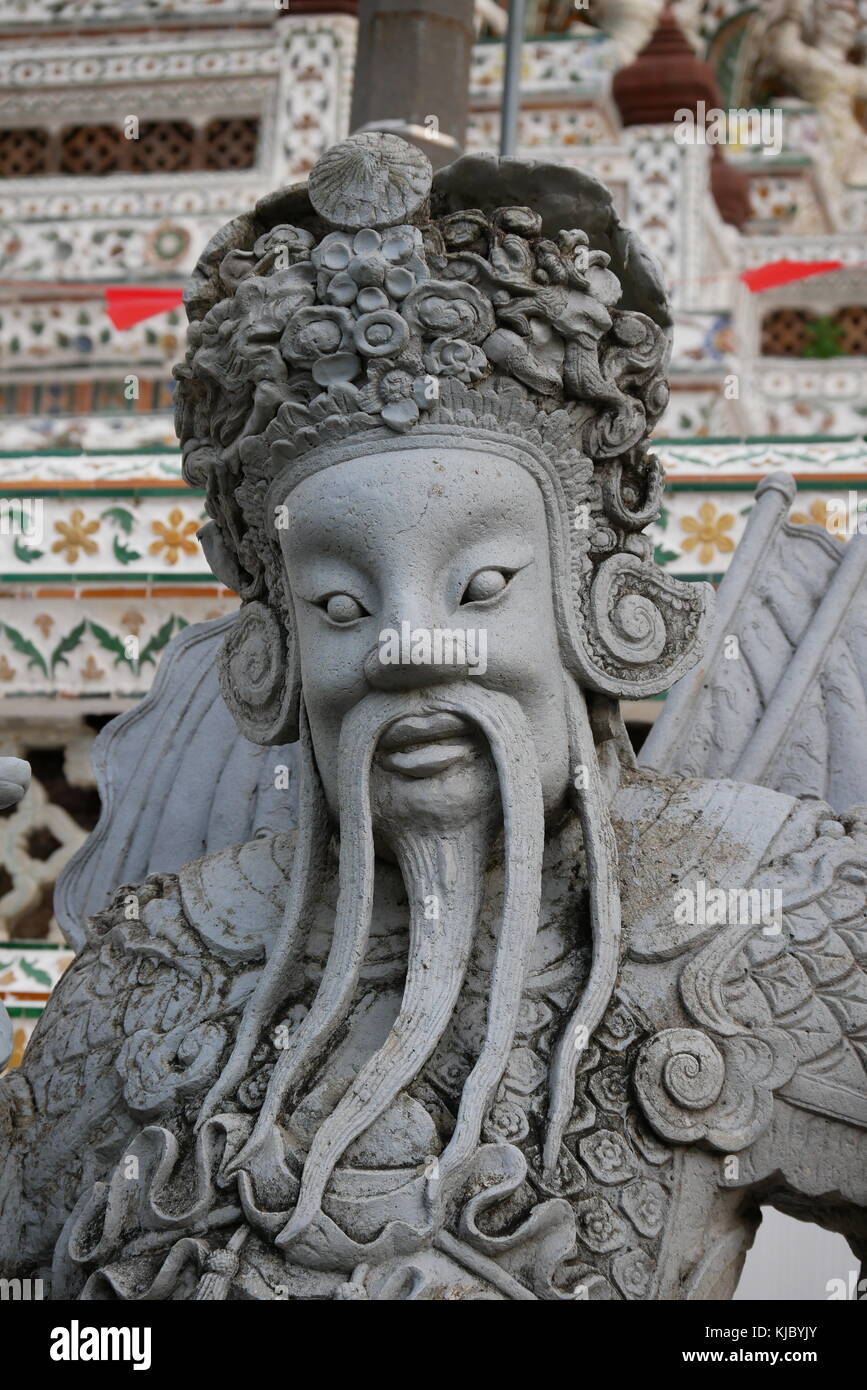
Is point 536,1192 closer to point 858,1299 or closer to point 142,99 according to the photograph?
point 858,1299

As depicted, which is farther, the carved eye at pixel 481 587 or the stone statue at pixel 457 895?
the carved eye at pixel 481 587

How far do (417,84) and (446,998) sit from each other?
13.8 feet

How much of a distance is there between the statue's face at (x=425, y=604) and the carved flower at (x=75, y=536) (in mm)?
2859

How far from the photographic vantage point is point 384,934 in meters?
3.81

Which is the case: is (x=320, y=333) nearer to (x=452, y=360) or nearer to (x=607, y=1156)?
(x=452, y=360)

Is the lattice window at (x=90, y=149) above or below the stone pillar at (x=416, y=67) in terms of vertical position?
above

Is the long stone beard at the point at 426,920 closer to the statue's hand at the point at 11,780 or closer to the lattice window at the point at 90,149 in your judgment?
the statue's hand at the point at 11,780

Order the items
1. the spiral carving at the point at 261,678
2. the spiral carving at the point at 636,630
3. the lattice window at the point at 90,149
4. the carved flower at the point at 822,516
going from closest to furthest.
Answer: the spiral carving at the point at 636,630 → the spiral carving at the point at 261,678 → the carved flower at the point at 822,516 → the lattice window at the point at 90,149

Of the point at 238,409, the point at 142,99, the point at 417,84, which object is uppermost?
the point at 142,99

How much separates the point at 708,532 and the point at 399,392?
2.75 m

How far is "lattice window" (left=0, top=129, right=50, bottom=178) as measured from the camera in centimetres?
1188

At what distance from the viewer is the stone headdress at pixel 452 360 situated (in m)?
3.69

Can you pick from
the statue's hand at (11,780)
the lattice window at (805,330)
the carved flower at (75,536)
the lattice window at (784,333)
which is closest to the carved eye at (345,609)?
the statue's hand at (11,780)
